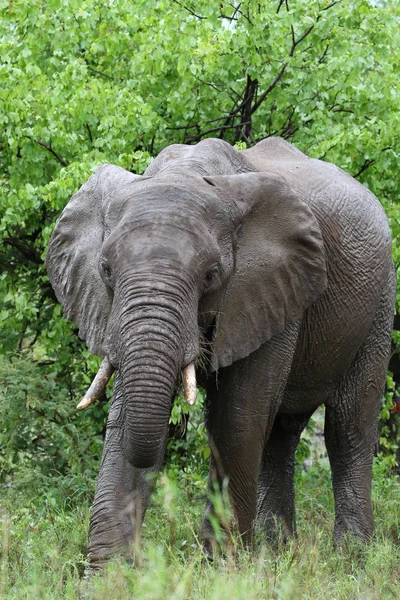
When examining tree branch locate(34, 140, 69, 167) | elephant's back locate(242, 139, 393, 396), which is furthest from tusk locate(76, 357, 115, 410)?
tree branch locate(34, 140, 69, 167)

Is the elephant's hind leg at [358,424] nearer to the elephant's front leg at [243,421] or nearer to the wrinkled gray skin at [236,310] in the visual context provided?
the wrinkled gray skin at [236,310]

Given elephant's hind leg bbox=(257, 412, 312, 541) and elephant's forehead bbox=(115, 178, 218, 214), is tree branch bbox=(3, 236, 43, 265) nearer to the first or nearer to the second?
elephant's hind leg bbox=(257, 412, 312, 541)

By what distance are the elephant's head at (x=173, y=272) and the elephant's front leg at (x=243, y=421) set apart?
0.74ft

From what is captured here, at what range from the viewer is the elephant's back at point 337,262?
6.77 meters

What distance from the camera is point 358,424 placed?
24.7 feet

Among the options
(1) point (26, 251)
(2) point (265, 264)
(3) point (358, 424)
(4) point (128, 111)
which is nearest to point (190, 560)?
(2) point (265, 264)

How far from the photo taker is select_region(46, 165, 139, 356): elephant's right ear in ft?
18.9

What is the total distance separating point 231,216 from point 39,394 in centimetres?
345

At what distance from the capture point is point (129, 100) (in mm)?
8516

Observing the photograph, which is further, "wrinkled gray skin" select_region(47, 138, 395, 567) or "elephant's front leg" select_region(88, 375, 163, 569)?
"elephant's front leg" select_region(88, 375, 163, 569)

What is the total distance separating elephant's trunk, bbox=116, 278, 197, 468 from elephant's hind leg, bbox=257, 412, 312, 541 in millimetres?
2716

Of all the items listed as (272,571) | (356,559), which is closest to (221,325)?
(272,571)

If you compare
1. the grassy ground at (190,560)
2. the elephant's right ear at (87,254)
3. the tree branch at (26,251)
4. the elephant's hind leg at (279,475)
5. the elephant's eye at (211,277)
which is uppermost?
the tree branch at (26,251)

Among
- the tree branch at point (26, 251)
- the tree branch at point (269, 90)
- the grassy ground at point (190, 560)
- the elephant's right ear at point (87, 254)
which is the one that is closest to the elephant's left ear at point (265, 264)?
the elephant's right ear at point (87, 254)
